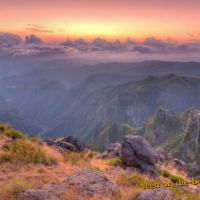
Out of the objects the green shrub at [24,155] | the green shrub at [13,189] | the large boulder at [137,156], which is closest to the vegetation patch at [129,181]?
the green shrub at [24,155]

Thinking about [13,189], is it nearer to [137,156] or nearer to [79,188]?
[79,188]

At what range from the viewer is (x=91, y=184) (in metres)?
14.7

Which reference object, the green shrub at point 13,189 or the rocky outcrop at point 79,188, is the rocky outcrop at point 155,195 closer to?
the rocky outcrop at point 79,188

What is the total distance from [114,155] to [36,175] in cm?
2312

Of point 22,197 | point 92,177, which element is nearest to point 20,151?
A: point 92,177

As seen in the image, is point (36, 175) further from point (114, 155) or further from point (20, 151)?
point (114, 155)

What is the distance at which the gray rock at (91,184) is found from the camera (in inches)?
555

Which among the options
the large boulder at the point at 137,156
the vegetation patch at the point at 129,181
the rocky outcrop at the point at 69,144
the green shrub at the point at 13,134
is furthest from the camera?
the rocky outcrop at the point at 69,144

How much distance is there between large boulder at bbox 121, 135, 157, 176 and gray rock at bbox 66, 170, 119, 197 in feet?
40.1

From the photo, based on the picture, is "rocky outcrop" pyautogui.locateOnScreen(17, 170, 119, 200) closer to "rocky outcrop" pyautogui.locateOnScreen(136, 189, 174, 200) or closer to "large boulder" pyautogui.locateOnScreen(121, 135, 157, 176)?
"rocky outcrop" pyautogui.locateOnScreen(136, 189, 174, 200)

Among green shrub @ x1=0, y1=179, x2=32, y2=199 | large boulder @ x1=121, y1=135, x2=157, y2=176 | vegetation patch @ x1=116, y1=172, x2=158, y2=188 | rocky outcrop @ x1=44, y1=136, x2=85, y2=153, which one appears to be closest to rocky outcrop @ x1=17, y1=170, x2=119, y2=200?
green shrub @ x1=0, y1=179, x2=32, y2=199

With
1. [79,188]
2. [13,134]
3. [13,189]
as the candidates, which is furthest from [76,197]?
[13,134]

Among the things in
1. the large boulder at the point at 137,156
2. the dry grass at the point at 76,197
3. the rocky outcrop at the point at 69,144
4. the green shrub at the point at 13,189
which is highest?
the dry grass at the point at 76,197

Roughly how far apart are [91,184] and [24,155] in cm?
673
